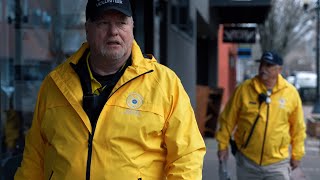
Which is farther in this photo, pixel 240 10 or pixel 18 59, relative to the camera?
pixel 240 10

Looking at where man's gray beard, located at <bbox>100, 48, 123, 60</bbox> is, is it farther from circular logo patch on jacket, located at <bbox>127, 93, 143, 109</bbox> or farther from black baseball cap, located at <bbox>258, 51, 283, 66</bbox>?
black baseball cap, located at <bbox>258, 51, 283, 66</bbox>

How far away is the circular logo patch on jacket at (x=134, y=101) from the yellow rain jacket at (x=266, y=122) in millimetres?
3028

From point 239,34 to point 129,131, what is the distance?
60.4 feet

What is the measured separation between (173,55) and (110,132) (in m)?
6.77

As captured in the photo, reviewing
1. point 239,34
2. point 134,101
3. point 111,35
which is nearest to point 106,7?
point 111,35

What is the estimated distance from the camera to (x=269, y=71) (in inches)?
227

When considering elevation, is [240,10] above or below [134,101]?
above

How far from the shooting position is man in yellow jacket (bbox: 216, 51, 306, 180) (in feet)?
18.5

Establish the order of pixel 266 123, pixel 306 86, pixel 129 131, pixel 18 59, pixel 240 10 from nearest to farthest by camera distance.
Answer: pixel 129 131
pixel 266 123
pixel 18 59
pixel 240 10
pixel 306 86

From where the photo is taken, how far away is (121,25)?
9.58 ft

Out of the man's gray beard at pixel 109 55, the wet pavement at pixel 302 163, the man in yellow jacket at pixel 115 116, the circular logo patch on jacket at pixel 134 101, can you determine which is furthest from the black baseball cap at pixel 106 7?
the wet pavement at pixel 302 163

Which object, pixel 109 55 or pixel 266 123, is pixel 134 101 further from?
pixel 266 123

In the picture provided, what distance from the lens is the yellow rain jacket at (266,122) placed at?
5.65 metres

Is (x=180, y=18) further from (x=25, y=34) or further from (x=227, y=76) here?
(x=227, y=76)
